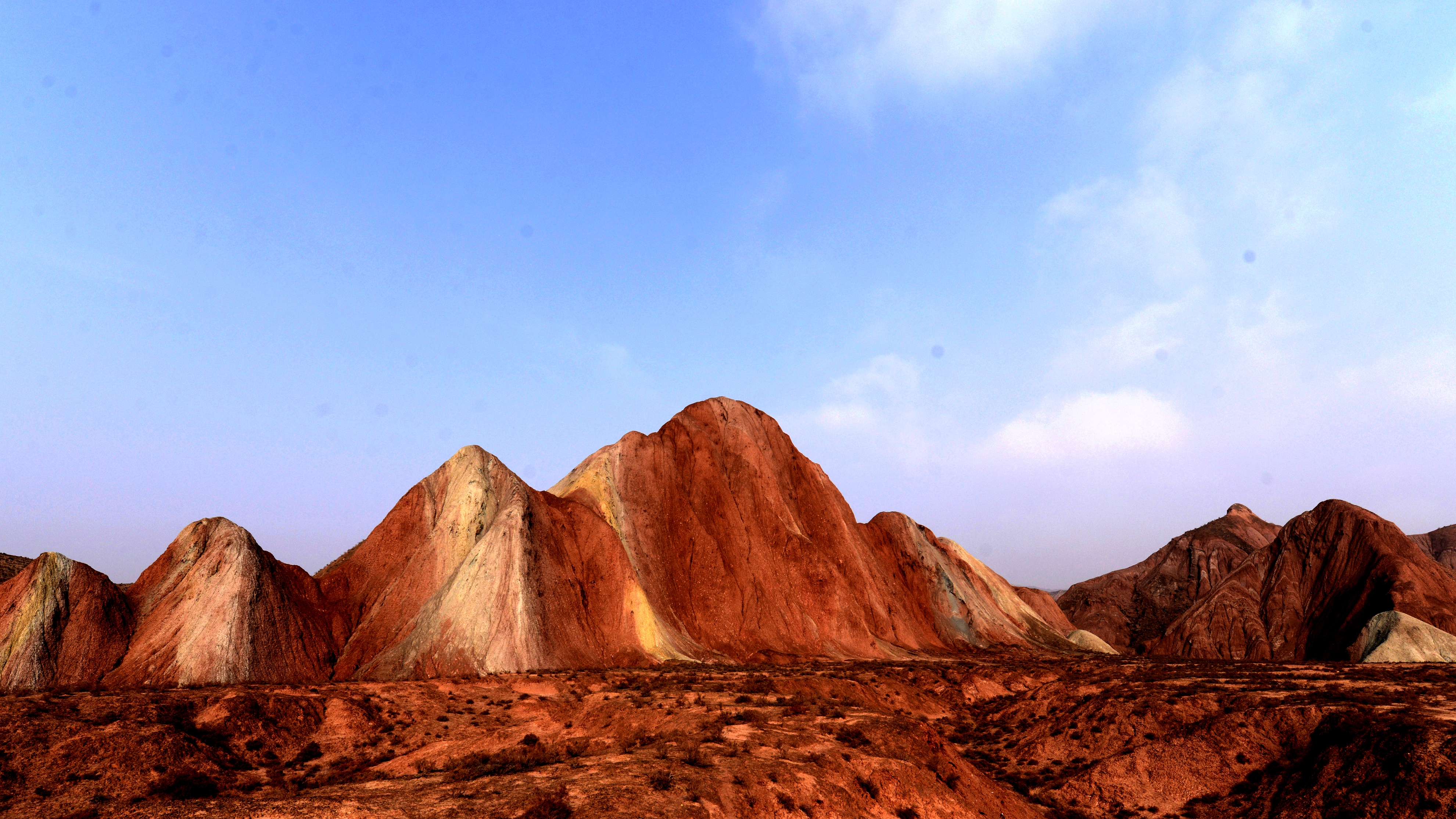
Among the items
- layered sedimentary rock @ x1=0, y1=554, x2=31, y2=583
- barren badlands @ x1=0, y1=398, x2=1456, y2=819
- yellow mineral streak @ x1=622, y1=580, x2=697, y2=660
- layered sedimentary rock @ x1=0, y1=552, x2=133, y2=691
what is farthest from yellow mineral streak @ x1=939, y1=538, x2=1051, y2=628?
layered sedimentary rock @ x1=0, y1=554, x2=31, y2=583

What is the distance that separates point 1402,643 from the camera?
225ft

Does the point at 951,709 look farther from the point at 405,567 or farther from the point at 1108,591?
the point at 1108,591

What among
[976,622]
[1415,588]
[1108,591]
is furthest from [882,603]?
[1108,591]

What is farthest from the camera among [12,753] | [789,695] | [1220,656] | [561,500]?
[1220,656]

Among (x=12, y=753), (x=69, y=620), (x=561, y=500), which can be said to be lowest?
(x=12, y=753)

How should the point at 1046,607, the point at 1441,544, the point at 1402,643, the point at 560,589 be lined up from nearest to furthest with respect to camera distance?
the point at 560,589
the point at 1402,643
the point at 1046,607
the point at 1441,544

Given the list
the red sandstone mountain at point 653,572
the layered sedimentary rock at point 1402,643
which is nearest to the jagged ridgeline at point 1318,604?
the layered sedimentary rock at point 1402,643

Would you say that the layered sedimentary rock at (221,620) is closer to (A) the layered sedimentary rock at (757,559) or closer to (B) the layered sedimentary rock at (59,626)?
(B) the layered sedimentary rock at (59,626)

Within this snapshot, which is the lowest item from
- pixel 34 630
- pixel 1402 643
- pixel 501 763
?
pixel 1402 643

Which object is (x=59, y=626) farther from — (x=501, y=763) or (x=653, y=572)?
(x=501, y=763)

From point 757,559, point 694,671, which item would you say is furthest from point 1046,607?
point 694,671

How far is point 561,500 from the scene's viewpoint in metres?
65.1

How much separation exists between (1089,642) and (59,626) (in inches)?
3677

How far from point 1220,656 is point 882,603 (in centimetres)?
4866
